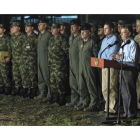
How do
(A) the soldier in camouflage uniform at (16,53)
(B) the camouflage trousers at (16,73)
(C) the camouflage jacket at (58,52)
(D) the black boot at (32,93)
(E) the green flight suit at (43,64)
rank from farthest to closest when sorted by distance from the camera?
(B) the camouflage trousers at (16,73) → (A) the soldier in camouflage uniform at (16,53) → (D) the black boot at (32,93) → (E) the green flight suit at (43,64) → (C) the camouflage jacket at (58,52)

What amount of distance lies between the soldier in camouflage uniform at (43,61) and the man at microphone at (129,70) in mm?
2475

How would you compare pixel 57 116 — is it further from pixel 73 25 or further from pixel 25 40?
pixel 25 40

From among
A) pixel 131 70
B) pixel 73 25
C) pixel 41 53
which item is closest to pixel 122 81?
pixel 131 70

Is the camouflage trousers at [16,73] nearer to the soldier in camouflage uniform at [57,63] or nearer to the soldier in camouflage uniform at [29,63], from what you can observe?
the soldier in camouflage uniform at [29,63]

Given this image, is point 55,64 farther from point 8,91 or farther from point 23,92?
point 8,91

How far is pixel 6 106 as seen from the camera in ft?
31.1

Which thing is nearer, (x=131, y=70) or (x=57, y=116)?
(x=131, y=70)

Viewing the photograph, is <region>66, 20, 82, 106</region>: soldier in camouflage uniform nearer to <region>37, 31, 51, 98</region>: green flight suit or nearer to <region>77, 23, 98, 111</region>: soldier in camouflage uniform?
<region>77, 23, 98, 111</region>: soldier in camouflage uniform

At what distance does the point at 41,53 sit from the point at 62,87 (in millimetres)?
892

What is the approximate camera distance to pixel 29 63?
33.4 feet

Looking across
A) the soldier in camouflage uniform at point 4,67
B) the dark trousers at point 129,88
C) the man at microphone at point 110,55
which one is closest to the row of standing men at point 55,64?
the soldier in camouflage uniform at point 4,67

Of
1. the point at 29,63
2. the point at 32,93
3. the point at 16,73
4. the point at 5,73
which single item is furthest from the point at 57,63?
the point at 5,73

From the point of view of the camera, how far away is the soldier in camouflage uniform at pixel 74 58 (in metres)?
8.77

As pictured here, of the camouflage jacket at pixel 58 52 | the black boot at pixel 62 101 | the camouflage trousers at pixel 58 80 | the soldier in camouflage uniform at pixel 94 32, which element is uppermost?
the soldier in camouflage uniform at pixel 94 32
